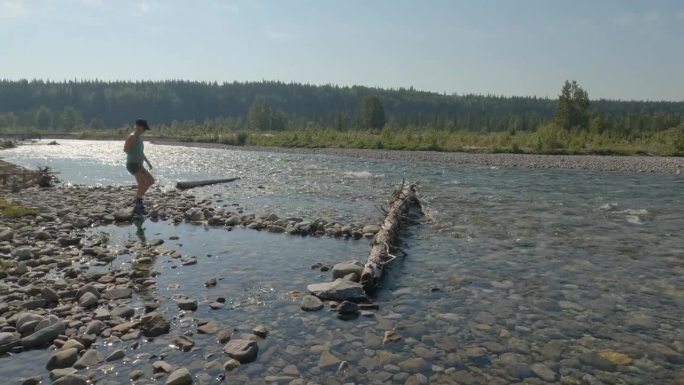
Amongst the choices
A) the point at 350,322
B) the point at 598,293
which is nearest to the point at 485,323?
the point at 350,322

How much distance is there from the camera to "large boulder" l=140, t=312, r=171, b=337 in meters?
8.14

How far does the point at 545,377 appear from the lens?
7070mm

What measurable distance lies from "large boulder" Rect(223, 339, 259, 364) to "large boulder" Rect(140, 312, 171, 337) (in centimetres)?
132

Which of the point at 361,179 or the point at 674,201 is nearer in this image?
the point at 674,201

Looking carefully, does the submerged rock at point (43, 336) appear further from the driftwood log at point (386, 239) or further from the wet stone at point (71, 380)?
the driftwood log at point (386, 239)

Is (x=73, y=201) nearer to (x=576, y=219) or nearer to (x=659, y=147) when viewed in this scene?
(x=576, y=219)

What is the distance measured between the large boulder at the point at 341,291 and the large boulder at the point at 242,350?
8.55 feet

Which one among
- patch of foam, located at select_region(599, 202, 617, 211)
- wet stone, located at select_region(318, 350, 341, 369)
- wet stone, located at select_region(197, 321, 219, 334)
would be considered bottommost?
wet stone, located at select_region(318, 350, 341, 369)

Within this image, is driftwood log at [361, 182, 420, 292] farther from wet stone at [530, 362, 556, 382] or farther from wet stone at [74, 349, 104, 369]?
wet stone at [74, 349, 104, 369]

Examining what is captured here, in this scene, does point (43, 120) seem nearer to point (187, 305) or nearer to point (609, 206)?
point (609, 206)

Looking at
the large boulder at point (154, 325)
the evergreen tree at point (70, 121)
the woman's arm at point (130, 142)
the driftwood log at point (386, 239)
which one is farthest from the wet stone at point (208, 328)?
the evergreen tree at point (70, 121)

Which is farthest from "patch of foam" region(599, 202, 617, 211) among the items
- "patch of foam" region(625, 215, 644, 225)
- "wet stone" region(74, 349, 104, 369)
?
"wet stone" region(74, 349, 104, 369)

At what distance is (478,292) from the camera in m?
10.8

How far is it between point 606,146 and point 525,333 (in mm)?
67784
